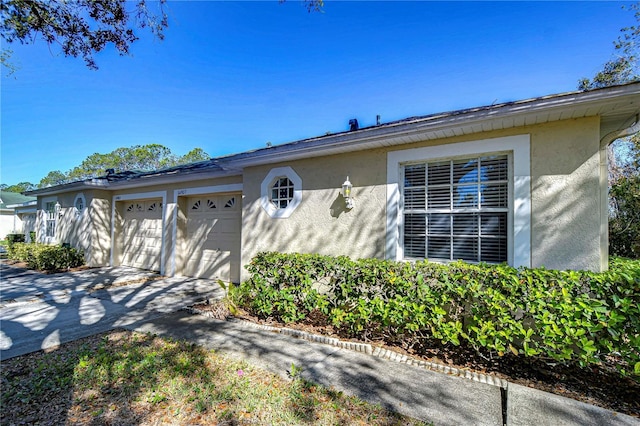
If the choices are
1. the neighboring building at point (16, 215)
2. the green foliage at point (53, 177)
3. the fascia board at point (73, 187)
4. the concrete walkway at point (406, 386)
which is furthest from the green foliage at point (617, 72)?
the green foliage at point (53, 177)

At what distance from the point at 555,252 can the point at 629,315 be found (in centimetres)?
109

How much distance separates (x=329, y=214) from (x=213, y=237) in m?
4.64

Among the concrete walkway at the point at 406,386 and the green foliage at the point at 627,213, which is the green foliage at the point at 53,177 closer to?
the concrete walkway at the point at 406,386

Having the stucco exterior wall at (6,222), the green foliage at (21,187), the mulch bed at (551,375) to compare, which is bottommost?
the mulch bed at (551,375)

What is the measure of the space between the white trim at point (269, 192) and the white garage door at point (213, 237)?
68.3 inches

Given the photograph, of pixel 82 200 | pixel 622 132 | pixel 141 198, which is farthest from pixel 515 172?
pixel 82 200

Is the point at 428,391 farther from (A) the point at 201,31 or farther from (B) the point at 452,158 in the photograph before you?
(A) the point at 201,31

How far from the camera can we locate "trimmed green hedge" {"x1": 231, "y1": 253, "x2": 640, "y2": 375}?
2.98m

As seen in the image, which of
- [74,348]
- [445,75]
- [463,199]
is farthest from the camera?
[445,75]

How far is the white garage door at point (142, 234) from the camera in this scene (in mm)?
10141

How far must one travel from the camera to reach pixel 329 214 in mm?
5789

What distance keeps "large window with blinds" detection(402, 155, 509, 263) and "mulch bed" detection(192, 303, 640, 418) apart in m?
1.44

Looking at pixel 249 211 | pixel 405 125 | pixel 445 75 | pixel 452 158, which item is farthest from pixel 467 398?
pixel 445 75

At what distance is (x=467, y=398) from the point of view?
284 centimetres
